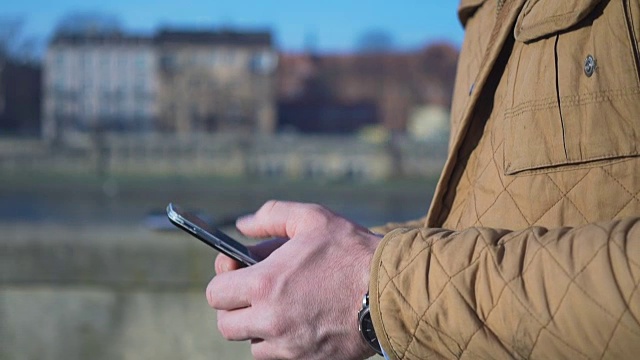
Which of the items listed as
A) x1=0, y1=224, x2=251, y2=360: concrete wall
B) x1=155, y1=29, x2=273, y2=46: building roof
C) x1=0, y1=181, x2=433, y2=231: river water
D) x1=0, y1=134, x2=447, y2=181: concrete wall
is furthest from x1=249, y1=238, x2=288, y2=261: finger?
x1=155, y1=29, x2=273, y2=46: building roof

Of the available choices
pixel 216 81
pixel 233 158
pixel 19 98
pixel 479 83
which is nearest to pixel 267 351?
pixel 479 83

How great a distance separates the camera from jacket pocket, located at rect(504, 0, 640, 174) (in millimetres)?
1113

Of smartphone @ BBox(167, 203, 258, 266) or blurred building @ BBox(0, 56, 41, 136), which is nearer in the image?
smartphone @ BBox(167, 203, 258, 266)

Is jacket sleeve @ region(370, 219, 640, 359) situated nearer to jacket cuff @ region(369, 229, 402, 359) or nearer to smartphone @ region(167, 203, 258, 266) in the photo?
jacket cuff @ region(369, 229, 402, 359)

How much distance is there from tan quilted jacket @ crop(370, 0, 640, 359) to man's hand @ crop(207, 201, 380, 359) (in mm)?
44

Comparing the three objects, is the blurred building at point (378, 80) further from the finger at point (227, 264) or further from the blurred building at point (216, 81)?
the finger at point (227, 264)

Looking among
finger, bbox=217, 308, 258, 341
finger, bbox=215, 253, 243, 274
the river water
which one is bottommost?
the river water

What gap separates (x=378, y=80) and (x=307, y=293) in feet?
209

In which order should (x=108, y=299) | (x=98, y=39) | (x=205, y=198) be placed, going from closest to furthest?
(x=108, y=299), (x=205, y=198), (x=98, y=39)

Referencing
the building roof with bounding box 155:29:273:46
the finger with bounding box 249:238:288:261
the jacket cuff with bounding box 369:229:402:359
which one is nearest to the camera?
the jacket cuff with bounding box 369:229:402:359

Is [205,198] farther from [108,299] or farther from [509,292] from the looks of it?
[509,292]

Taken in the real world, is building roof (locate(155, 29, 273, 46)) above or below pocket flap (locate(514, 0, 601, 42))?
below

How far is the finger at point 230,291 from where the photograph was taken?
1154 mm

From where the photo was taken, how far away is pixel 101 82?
61125mm
